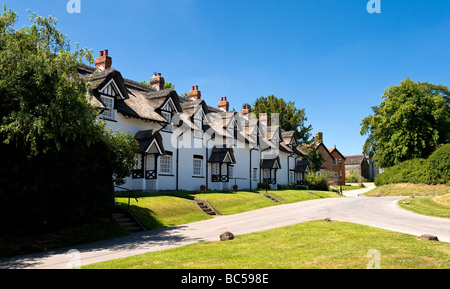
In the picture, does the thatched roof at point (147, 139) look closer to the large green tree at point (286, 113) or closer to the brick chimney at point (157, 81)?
the brick chimney at point (157, 81)

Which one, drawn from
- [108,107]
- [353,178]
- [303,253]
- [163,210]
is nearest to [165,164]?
[108,107]

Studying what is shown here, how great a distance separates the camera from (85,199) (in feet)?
48.3

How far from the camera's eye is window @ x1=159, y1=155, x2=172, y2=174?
26.3 m

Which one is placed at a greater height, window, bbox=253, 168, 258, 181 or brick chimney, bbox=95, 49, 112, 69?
brick chimney, bbox=95, 49, 112, 69

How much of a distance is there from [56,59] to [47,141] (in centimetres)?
312

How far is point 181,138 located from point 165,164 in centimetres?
292

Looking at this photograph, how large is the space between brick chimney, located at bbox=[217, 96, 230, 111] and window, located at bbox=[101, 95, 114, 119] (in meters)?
21.8

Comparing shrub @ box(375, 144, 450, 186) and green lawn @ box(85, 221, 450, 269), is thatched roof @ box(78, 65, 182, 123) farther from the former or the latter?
shrub @ box(375, 144, 450, 186)

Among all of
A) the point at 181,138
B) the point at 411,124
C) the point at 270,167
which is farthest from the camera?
the point at 411,124

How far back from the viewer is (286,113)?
52094mm

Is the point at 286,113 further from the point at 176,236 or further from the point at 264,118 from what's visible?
the point at 176,236

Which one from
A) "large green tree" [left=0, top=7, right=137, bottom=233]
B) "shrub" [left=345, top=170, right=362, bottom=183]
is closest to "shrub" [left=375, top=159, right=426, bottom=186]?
"shrub" [left=345, top=170, right=362, bottom=183]

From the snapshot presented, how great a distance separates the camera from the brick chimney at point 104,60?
1068 inches

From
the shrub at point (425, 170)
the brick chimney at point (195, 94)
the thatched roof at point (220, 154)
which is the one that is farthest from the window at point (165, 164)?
the shrub at point (425, 170)
